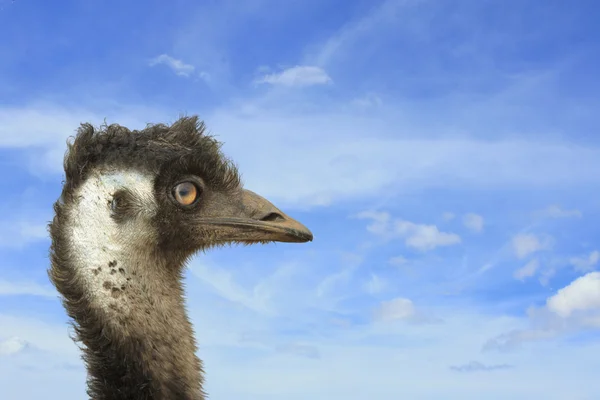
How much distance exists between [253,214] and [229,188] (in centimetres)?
24

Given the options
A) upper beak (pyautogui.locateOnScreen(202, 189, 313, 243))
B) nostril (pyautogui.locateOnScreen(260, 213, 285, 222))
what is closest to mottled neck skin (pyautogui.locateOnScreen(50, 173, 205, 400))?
upper beak (pyautogui.locateOnScreen(202, 189, 313, 243))

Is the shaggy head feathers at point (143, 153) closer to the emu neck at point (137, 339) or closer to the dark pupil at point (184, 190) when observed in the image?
the dark pupil at point (184, 190)

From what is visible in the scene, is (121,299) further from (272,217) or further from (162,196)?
(272,217)

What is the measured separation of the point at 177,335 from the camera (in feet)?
19.1

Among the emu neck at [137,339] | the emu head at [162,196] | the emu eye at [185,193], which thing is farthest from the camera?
the emu eye at [185,193]

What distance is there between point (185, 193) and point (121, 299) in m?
0.85

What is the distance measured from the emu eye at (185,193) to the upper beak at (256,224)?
0.17 m

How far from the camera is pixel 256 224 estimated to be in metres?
6.15

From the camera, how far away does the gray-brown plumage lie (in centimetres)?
559

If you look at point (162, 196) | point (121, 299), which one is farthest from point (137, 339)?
point (162, 196)

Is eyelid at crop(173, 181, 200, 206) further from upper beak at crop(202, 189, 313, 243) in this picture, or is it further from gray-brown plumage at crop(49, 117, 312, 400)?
upper beak at crop(202, 189, 313, 243)

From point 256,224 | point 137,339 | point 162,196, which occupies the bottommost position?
point 137,339

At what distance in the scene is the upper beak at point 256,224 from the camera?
20.0 ft

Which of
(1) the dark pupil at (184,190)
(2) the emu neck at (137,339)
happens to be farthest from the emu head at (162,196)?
(2) the emu neck at (137,339)
